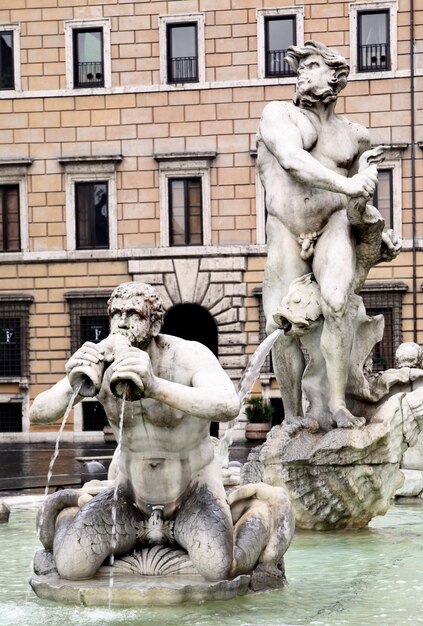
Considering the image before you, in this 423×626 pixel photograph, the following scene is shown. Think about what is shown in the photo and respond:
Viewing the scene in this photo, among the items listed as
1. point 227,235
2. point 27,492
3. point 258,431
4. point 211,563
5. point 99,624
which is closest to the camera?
point 99,624

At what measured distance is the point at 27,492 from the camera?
1244cm

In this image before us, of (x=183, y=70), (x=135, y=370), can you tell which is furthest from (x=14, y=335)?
(x=135, y=370)

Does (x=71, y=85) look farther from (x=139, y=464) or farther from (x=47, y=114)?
(x=139, y=464)

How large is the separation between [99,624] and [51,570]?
641 mm

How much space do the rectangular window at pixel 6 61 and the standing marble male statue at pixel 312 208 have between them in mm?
24470

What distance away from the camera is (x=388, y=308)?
98.3 ft

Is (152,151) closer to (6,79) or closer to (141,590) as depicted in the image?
(6,79)

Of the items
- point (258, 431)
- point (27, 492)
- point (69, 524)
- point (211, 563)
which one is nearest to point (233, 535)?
point (211, 563)

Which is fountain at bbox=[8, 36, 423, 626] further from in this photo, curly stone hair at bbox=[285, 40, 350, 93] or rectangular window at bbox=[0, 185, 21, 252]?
rectangular window at bbox=[0, 185, 21, 252]

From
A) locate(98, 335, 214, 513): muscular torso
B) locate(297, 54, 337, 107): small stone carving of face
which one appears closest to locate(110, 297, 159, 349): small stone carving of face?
locate(98, 335, 214, 513): muscular torso

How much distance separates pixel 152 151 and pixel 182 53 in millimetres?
2051

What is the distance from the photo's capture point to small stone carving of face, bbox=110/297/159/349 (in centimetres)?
511

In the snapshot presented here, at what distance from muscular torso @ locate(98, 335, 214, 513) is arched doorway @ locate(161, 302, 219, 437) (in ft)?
86.0

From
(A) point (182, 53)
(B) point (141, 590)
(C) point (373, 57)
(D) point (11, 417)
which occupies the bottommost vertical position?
(D) point (11, 417)
